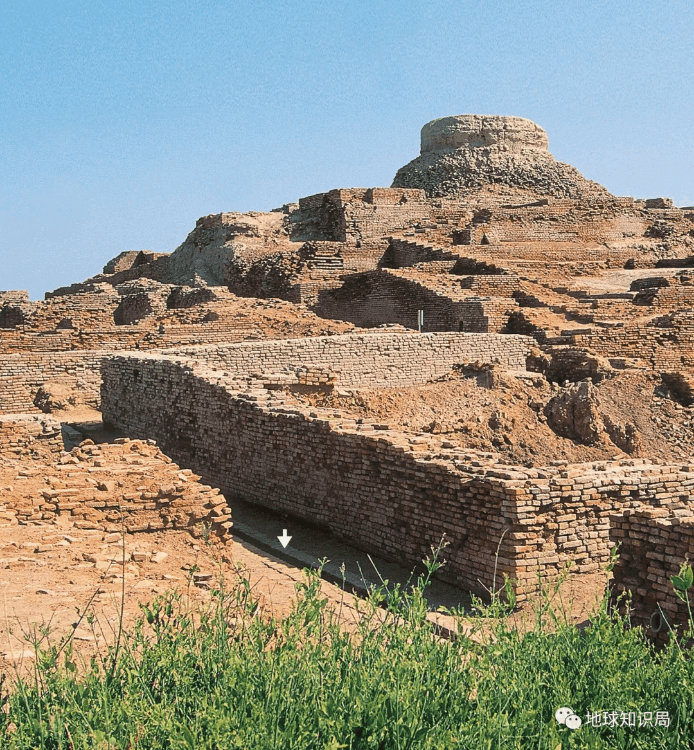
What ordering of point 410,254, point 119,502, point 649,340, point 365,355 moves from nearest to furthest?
point 119,502 < point 365,355 < point 649,340 < point 410,254

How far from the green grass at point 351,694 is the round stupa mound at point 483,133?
37.8 metres

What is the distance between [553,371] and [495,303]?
116 inches

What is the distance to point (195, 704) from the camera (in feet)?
11.8

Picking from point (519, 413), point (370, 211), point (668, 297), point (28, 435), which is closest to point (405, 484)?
point (28, 435)

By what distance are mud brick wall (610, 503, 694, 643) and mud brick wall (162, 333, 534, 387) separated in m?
8.37

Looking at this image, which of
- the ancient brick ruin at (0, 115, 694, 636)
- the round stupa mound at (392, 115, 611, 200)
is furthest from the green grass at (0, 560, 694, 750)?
the round stupa mound at (392, 115, 611, 200)

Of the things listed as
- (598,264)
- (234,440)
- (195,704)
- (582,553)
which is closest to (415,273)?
(598,264)

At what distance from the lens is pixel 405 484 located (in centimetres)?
788

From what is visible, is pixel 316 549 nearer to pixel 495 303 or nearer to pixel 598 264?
pixel 495 303

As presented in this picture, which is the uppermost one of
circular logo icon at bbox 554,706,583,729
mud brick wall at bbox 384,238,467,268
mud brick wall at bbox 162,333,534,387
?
mud brick wall at bbox 384,238,467,268

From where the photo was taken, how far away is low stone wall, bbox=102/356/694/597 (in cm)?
684

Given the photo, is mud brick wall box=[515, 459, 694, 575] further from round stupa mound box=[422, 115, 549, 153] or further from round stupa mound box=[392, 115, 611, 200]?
round stupa mound box=[422, 115, 549, 153]

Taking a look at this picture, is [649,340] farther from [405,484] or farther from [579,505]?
[579,505]

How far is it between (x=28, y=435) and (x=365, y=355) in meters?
5.98
